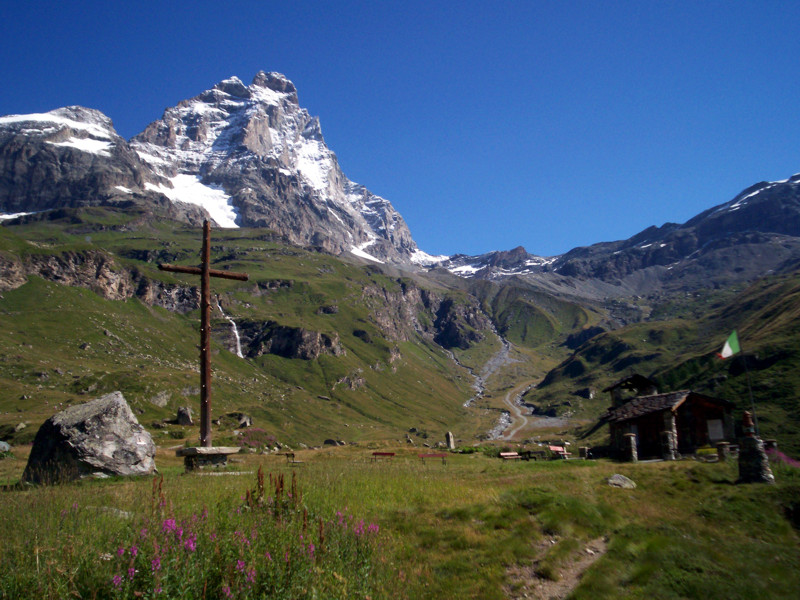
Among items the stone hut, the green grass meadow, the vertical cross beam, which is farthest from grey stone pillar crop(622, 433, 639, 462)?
the vertical cross beam

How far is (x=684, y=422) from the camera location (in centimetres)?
4081

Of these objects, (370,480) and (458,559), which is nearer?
(458,559)

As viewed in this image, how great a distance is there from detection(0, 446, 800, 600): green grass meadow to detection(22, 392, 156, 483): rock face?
5371mm

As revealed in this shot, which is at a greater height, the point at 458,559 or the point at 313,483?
the point at 313,483

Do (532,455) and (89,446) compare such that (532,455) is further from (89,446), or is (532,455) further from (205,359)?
(89,446)

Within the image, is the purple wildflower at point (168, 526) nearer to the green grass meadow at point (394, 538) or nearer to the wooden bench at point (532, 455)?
the green grass meadow at point (394, 538)

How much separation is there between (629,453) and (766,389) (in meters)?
87.2

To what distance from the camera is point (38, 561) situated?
7887 millimetres

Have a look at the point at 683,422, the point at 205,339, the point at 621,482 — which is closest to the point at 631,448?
the point at 683,422

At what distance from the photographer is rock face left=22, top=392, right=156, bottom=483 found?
20.9 meters

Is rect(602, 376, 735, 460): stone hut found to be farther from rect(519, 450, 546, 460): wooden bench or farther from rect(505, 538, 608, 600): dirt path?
rect(505, 538, 608, 600): dirt path

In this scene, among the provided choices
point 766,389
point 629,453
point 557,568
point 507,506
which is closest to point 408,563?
point 557,568

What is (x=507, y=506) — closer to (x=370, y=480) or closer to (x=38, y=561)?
(x=370, y=480)

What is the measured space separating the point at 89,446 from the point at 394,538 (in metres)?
15.2
